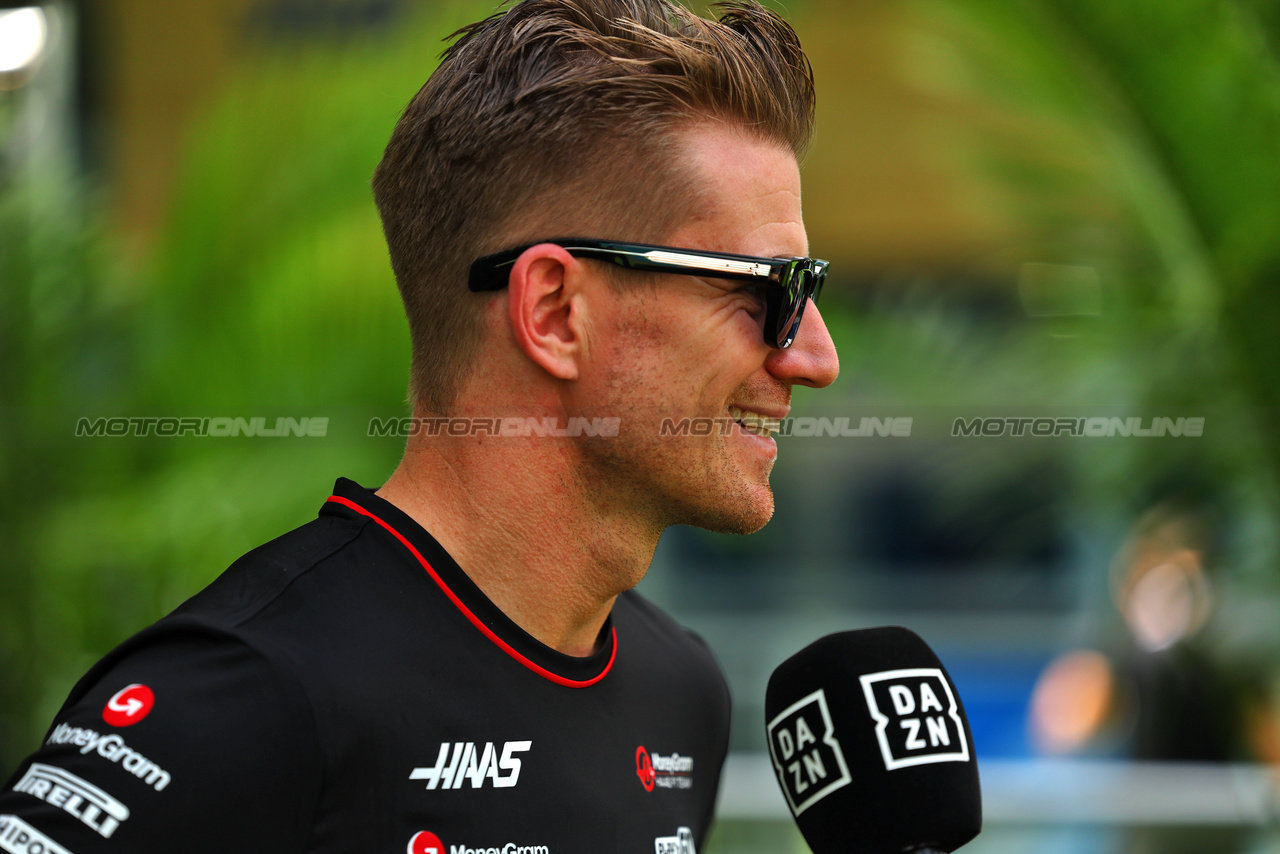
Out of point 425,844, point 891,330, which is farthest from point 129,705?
point 891,330

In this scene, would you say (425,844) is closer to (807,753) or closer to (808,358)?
(807,753)

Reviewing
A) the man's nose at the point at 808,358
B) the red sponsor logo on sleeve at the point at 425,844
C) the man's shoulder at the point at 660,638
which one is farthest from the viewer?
the man's shoulder at the point at 660,638

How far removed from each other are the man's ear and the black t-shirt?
29 centimetres

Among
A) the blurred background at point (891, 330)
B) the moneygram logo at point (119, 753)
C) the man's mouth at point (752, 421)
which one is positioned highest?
the blurred background at point (891, 330)

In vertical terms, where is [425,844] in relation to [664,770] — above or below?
below

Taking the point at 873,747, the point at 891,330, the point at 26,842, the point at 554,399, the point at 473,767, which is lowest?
the point at 26,842

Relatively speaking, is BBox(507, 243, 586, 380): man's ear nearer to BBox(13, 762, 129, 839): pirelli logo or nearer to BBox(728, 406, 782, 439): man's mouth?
BBox(728, 406, 782, 439): man's mouth

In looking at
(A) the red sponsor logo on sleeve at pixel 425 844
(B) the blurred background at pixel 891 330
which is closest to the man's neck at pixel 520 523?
(A) the red sponsor logo on sleeve at pixel 425 844

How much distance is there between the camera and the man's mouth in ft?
5.41

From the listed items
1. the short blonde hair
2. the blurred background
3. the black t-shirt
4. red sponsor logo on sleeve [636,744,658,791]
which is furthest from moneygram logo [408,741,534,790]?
the blurred background

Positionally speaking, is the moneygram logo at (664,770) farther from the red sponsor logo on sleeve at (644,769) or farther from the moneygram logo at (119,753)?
the moneygram logo at (119,753)

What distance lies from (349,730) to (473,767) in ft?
0.58

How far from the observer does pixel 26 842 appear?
3.86 feet

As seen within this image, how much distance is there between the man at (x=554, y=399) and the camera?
1.46 m
